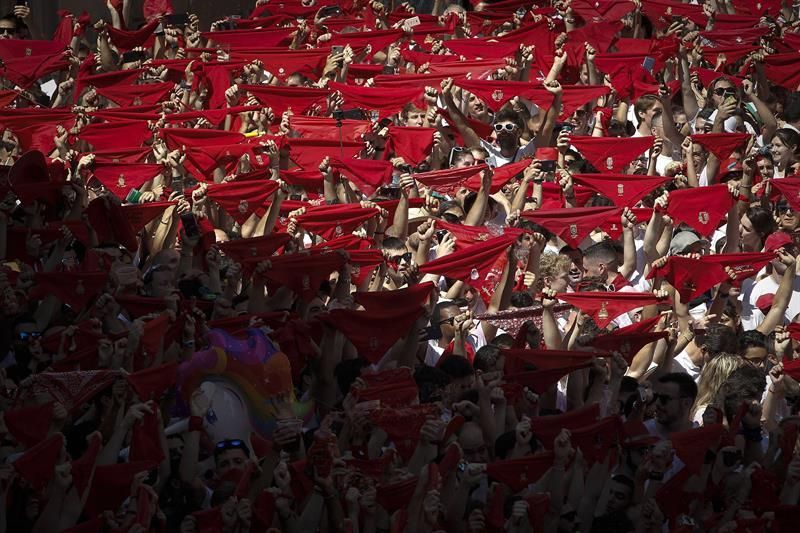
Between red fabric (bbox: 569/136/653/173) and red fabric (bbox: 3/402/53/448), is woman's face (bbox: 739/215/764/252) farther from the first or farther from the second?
red fabric (bbox: 3/402/53/448)

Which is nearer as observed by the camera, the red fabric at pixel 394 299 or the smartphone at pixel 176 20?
the red fabric at pixel 394 299

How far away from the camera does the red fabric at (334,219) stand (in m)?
13.9

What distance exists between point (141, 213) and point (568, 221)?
291 cm

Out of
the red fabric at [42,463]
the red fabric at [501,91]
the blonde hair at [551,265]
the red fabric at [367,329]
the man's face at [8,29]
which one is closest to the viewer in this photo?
the red fabric at [42,463]

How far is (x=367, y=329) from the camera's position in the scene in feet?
38.0

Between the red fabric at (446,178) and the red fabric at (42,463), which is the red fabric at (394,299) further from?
the red fabric at (42,463)

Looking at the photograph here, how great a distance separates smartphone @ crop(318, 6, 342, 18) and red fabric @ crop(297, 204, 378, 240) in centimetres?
584

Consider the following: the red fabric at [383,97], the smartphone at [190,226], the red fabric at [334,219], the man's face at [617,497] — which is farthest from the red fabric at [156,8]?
the man's face at [617,497]

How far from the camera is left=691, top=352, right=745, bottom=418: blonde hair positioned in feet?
37.3

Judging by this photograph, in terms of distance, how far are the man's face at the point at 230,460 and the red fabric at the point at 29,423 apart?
84 centimetres

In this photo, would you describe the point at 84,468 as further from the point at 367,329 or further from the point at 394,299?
the point at 394,299

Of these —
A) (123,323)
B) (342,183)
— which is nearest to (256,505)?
(123,323)

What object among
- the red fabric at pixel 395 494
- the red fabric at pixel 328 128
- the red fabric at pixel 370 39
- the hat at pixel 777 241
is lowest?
the red fabric at pixel 370 39

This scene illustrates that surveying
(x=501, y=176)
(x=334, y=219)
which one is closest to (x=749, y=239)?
(x=501, y=176)
